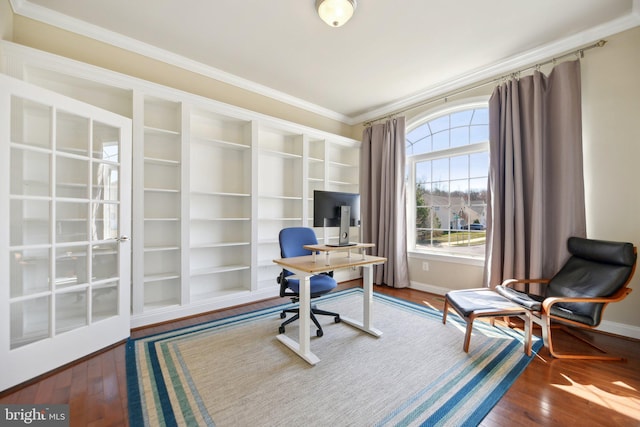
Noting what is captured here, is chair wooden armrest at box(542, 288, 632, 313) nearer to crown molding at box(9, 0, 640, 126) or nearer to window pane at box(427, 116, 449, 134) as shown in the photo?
crown molding at box(9, 0, 640, 126)

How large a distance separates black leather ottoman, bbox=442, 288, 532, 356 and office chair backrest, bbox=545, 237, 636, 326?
333 millimetres

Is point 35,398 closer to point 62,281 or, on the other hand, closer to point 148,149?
point 62,281

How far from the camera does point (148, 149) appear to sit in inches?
114

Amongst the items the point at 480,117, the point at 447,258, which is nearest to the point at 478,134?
the point at 480,117

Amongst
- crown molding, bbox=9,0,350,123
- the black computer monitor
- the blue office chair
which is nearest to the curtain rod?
crown molding, bbox=9,0,350,123

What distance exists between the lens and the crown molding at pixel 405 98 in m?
2.30

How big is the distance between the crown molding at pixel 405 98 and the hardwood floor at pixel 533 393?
9.32 feet

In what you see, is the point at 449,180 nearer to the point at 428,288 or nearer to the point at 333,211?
the point at 428,288

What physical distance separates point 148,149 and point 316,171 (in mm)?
2379

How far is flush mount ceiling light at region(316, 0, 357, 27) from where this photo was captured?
81.7 inches

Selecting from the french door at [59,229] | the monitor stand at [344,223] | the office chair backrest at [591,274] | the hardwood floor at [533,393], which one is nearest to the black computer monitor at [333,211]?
the monitor stand at [344,223]

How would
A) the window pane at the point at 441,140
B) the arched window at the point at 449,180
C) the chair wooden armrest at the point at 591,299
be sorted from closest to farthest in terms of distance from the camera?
the chair wooden armrest at the point at 591,299 < the arched window at the point at 449,180 < the window pane at the point at 441,140

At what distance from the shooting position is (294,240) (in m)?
2.82

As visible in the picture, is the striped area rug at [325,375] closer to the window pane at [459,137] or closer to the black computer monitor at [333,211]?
the black computer monitor at [333,211]
